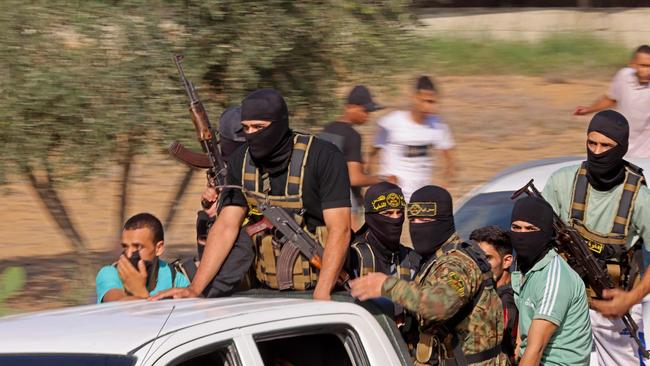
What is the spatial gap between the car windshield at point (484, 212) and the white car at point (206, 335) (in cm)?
237

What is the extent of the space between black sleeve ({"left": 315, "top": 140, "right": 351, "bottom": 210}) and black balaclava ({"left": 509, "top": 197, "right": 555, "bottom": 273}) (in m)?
0.71

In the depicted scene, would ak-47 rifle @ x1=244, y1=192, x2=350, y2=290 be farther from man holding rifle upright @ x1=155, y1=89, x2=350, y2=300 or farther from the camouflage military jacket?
the camouflage military jacket

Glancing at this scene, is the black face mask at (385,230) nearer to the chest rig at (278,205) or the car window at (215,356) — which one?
the chest rig at (278,205)

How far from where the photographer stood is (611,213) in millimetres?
5676

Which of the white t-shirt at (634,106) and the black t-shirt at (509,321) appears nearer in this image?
the black t-shirt at (509,321)

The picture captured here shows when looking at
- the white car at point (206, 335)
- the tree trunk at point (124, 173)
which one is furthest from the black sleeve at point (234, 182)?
the tree trunk at point (124, 173)

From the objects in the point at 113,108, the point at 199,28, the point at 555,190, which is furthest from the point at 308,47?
the point at 555,190

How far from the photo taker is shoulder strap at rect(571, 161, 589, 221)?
18.8ft

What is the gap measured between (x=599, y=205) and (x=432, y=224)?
129 cm

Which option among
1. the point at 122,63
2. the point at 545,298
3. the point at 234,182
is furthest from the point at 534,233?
the point at 122,63

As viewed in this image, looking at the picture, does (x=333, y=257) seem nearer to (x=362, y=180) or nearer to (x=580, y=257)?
(x=580, y=257)

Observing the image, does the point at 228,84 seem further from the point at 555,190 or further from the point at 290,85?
the point at 555,190

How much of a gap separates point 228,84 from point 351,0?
1085 millimetres

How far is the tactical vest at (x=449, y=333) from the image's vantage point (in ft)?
15.0
